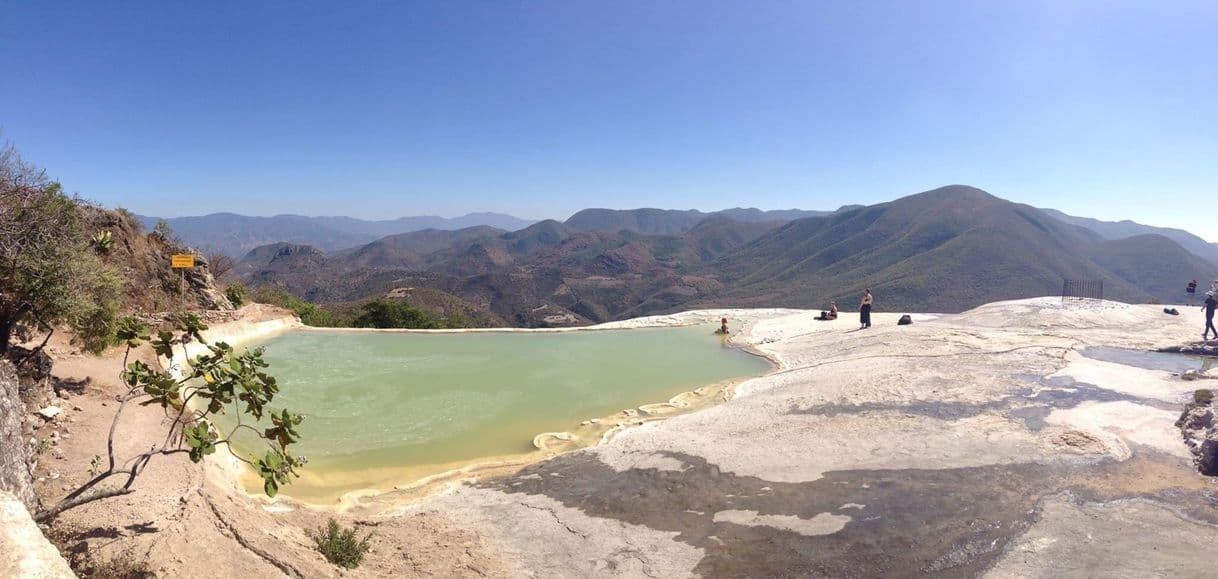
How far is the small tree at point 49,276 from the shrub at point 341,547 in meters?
6.14

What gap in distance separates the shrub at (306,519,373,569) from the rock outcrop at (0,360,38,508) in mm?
2380

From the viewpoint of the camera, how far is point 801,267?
121250mm

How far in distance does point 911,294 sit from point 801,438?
75.8 meters

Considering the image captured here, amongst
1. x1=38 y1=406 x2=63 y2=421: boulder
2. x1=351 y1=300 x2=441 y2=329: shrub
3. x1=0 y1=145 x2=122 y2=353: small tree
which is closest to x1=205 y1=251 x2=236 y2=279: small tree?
x1=351 y1=300 x2=441 y2=329: shrub

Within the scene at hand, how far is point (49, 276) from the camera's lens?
848cm

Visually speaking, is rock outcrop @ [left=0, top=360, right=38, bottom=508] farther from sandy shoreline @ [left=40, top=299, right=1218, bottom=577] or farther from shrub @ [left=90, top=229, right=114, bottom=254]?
shrub @ [left=90, top=229, right=114, bottom=254]

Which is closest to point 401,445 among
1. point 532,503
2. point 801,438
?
point 532,503

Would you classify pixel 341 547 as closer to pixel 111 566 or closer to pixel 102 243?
pixel 111 566

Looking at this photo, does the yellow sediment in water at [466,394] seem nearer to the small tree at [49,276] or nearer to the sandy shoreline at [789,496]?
the sandy shoreline at [789,496]

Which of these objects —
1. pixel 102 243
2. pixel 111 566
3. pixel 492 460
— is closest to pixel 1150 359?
pixel 492 460

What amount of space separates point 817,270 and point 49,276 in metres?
119

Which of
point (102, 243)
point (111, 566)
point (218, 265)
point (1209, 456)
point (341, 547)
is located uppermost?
point (102, 243)

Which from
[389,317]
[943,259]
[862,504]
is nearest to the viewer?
[862,504]

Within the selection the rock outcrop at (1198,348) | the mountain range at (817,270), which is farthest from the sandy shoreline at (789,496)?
the mountain range at (817,270)
